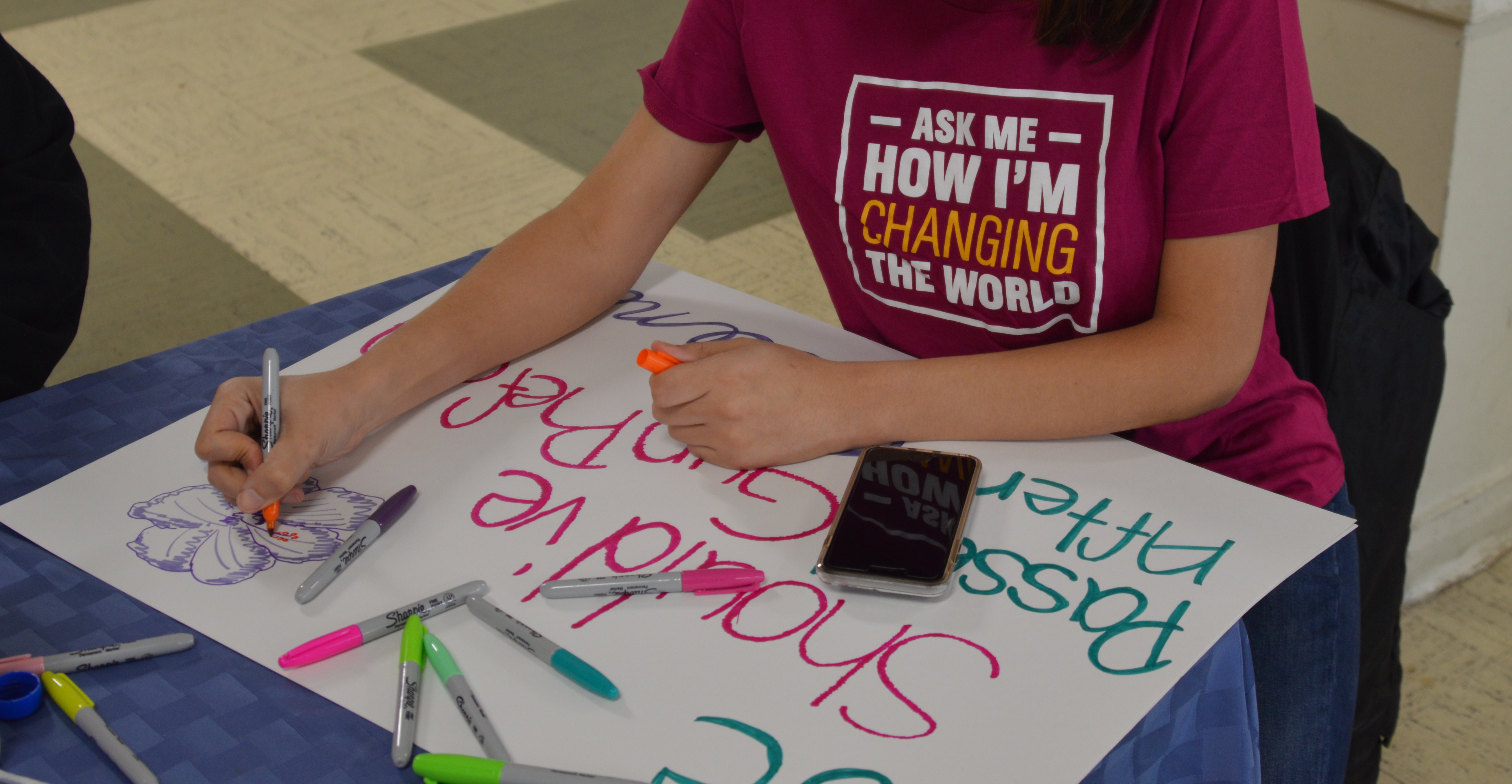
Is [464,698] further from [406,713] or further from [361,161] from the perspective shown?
[361,161]

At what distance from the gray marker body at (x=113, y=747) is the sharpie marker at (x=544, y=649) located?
0.16m

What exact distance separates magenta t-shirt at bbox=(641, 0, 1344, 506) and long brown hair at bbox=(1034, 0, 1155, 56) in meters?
0.01

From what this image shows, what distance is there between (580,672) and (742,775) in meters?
0.10

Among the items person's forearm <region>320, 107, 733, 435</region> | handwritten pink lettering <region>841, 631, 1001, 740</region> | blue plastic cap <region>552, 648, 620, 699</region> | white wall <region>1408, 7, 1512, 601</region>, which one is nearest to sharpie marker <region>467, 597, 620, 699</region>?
blue plastic cap <region>552, 648, 620, 699</region>

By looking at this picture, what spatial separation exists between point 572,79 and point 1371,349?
2409mm

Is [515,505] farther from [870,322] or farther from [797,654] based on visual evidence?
[870,322]

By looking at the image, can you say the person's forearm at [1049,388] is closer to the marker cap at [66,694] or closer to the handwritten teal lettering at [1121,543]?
the handwritten teal lettering at [1121,543]

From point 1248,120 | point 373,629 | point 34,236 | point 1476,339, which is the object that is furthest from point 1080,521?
point 1476,339

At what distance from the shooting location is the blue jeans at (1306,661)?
2.54 feet

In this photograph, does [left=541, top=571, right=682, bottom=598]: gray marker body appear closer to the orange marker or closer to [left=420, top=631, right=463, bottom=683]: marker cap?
[left=420, top=631, right=463, bottom=683]: marker cap

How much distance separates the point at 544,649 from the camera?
0.59m

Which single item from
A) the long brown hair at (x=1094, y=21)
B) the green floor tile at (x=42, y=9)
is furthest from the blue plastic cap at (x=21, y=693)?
the green floor tile at (x=42, y=9)

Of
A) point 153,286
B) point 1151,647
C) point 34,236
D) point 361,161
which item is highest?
point 34,236

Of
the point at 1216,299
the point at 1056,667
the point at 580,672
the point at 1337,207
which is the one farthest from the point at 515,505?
the point at 1337,207
